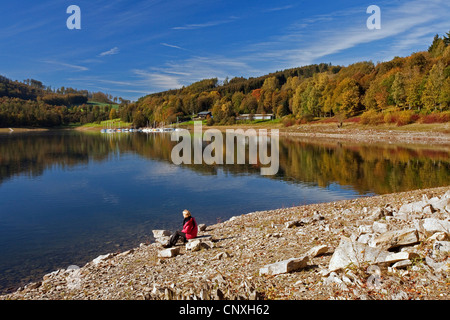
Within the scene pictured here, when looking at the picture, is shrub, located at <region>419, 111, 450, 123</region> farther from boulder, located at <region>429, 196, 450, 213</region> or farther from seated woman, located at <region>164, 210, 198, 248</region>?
seated woman, located at <region>164, 210, 198, 248</region>

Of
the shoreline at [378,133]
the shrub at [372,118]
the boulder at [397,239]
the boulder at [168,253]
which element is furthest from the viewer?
the shrub at [372,118]

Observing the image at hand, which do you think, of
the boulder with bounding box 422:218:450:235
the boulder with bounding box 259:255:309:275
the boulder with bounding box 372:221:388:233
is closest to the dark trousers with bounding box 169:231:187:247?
the boulder with bounding box 259:255:309:275

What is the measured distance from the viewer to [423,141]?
63781 millimetres

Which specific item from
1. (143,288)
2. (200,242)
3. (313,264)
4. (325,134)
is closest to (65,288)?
(143,288)

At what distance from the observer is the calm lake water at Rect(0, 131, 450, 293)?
49.9ft

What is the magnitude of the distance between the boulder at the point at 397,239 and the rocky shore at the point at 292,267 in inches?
0.9

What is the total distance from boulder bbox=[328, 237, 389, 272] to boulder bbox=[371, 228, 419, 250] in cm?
31

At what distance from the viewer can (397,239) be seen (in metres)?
8.12

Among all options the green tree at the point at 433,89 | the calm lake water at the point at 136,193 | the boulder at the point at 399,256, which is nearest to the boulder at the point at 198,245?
the calm lake water at the point at 136,193

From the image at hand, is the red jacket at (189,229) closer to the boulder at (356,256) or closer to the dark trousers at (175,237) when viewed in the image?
the dark trousers at (175,237)

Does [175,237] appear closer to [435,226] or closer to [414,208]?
[435,226]

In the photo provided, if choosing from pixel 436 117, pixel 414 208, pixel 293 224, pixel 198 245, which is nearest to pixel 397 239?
pixel 414 208

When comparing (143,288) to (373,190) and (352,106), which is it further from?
(352,106)

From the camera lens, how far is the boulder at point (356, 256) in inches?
301
